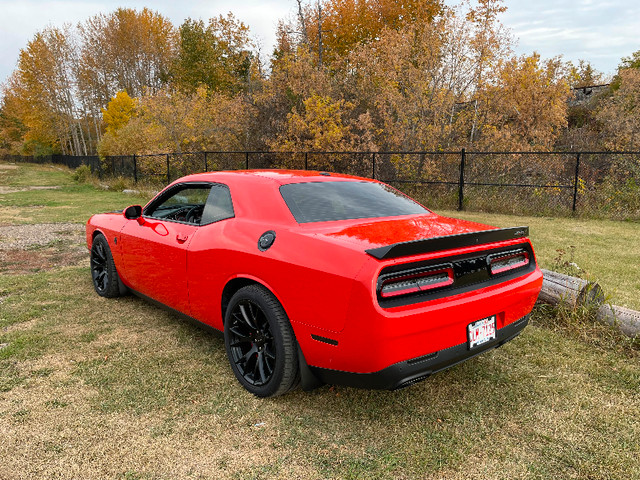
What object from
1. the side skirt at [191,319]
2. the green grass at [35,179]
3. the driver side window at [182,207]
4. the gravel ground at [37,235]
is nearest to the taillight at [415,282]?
the side skirt at [191,319]

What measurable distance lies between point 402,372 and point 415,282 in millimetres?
469

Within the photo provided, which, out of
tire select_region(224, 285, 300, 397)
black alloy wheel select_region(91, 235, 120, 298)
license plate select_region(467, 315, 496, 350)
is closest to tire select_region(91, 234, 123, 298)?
black alloy wheel select_region(91, 235, 120, 298)

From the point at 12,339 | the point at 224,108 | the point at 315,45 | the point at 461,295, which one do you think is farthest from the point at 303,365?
the point at 315,45

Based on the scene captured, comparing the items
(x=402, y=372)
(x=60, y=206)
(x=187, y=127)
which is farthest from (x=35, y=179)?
(x=402, y=372)

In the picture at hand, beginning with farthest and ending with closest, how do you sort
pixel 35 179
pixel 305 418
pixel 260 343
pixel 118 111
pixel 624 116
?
pixel 118 111, pixel 35 179, pixel 624 116, pixel 260 343, pixel 305 418

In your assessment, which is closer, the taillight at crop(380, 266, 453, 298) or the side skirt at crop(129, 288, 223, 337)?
the taillight at crop(380, 266, 453, 298)

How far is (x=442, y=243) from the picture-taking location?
2.39 m

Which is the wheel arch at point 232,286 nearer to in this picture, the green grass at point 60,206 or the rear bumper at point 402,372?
the rear bumper at point 402,372

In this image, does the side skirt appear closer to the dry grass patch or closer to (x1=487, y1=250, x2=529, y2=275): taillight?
the dry grass patch

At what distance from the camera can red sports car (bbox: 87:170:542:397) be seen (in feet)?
7.30

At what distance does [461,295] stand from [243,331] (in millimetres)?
Answer: 1451

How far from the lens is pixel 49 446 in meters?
2.39

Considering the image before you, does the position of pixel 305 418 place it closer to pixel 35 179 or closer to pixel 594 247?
pixel 594 247

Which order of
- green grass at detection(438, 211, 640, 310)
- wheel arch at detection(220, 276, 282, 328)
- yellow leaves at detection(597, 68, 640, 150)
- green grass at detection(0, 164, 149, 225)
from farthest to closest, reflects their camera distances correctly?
yellow leaves at detection(597, 68, 640, 150), green grass at detection(0, 164, 149, 225), green grass at detection(438, 211, 640, 310), wheel arch at detection(220, 276, 282, 328)
